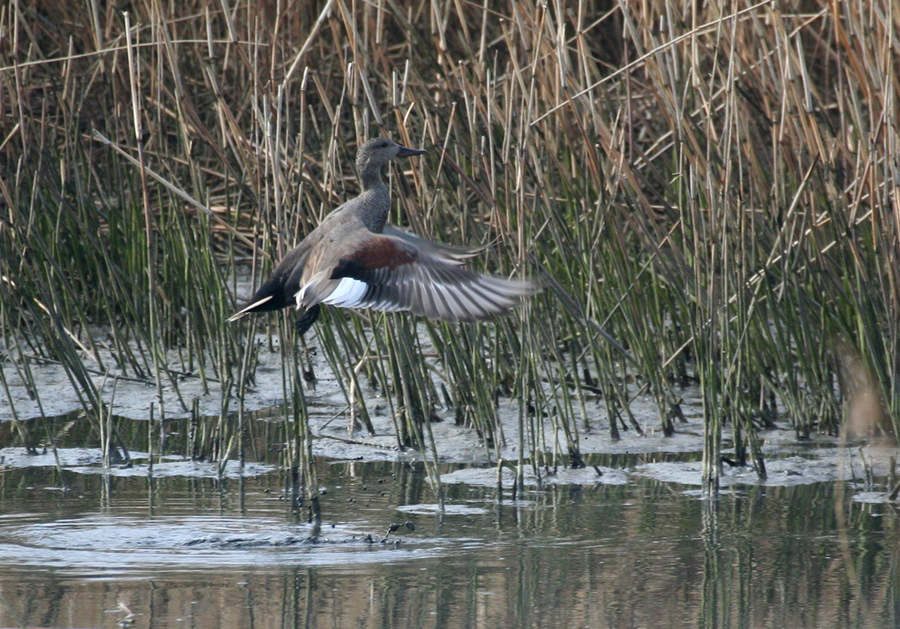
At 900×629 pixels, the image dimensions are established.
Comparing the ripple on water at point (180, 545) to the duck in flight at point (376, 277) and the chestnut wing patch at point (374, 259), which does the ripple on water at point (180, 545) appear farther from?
the chestnut wing patch at point (374, 259)

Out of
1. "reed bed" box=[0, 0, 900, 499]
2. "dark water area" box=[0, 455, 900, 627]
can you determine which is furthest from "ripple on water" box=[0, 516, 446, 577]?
"reed bed" box=[0, 0, 900, 499]

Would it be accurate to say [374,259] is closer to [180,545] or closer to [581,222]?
[180,545]

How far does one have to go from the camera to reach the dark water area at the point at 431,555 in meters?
2.63

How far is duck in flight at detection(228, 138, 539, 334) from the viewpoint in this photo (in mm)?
3160

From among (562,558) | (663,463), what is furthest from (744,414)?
(562,558)

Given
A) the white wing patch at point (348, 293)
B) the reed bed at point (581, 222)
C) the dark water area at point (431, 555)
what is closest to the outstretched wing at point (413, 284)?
the white wing patch at point (348, 293)

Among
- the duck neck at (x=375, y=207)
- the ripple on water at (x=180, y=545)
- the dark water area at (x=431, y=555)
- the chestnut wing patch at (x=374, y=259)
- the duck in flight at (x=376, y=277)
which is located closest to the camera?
the dark water area at (x=431, y=555)

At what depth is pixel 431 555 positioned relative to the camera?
3.10 meters

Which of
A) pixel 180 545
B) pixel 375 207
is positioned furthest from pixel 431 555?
pixel 375 207

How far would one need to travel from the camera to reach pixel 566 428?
391 cm

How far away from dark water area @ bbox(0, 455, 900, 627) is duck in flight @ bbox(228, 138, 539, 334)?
0.59m

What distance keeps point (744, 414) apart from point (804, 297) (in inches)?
18.7

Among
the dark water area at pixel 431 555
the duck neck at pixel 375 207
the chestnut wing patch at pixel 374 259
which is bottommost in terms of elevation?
the dark water area at pixel 431 555

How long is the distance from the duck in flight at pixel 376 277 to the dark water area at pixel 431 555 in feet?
1.95
